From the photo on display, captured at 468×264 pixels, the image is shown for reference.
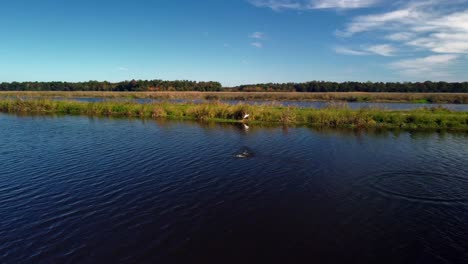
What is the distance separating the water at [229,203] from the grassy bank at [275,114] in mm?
10301

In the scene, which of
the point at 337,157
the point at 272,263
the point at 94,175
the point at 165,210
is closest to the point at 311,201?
the point at 272,263

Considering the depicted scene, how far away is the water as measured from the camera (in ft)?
24.8

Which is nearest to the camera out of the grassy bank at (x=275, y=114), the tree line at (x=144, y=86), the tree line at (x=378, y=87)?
the grassy bank at (x=275, y=114)

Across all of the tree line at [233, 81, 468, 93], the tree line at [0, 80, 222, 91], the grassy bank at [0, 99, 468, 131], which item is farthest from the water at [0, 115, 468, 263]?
the tree line at [0, 80, 222, 91]

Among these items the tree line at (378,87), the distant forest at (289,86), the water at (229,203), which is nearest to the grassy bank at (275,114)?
the water at (229,203)

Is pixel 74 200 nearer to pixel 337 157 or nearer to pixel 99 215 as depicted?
pixel 99 215

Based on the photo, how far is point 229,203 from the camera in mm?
10336

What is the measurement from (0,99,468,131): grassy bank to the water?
33.8 ft

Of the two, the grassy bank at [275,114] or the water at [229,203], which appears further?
the grassy bank at [275,114]

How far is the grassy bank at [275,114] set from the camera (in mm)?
28987

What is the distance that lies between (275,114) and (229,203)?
22501 mm

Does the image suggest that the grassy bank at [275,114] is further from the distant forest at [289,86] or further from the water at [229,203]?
the distant forest at [289,86]

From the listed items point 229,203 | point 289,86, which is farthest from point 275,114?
point 289,86

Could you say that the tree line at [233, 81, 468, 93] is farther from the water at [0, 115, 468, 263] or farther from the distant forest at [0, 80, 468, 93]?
the water at [0, 115, 468, 263]
